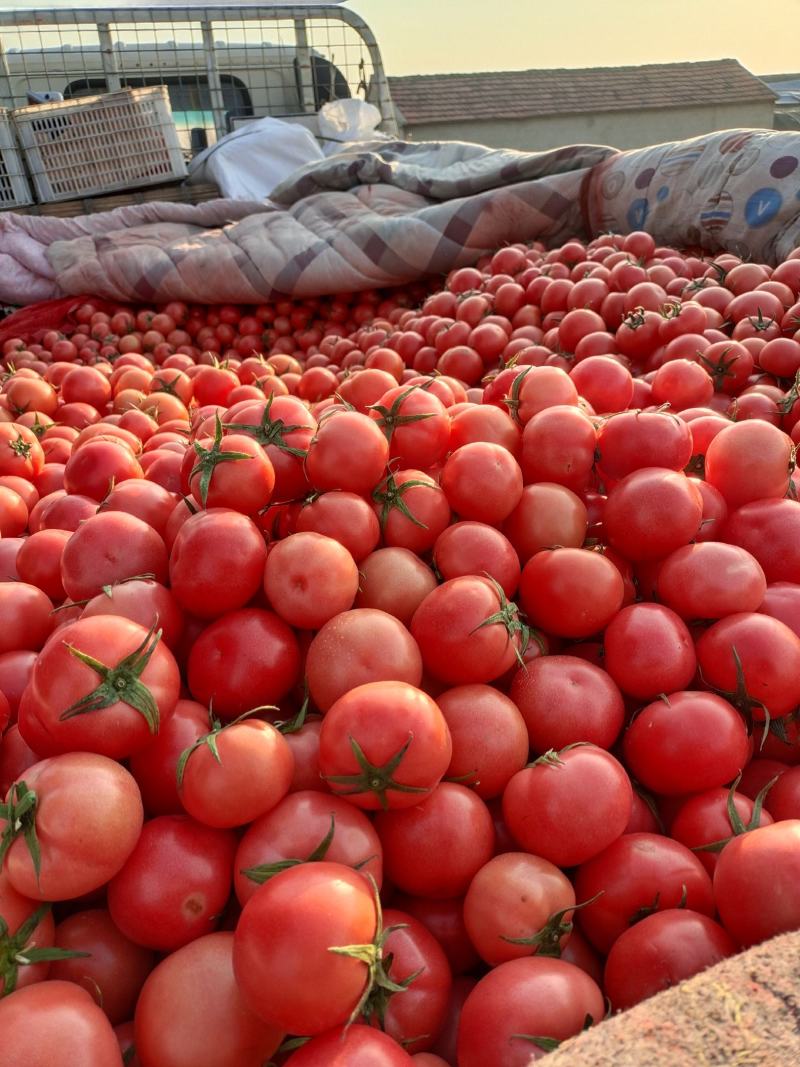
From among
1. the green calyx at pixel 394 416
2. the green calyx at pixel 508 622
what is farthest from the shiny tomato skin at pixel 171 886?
the green calyx at pixel 394 416

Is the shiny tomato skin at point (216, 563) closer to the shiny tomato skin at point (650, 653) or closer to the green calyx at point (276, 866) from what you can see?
the green calyx at point (276, 866)

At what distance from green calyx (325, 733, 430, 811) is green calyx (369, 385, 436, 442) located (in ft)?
2.14

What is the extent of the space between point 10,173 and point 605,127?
383 inches

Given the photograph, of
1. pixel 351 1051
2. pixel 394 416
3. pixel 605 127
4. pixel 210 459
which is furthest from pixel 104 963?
pixel 605 127

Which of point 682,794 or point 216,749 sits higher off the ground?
point 216,749

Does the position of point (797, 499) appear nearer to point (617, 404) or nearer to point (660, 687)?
point (617, 404)

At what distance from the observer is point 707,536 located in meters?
1.39

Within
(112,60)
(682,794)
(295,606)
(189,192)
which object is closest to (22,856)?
(295,606)

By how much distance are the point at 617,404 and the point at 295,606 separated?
3.18 feet

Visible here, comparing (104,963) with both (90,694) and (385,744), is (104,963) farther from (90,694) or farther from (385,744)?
(385,744)

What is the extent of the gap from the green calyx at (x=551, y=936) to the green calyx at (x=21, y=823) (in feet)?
1.80

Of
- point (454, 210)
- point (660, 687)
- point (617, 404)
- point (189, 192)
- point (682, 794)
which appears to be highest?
point (189, 192)

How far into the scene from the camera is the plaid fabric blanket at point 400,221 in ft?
12.2

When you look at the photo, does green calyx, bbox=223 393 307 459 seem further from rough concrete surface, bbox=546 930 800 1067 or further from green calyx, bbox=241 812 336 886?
rough concrete surface, bbox=546 930 800 1067
